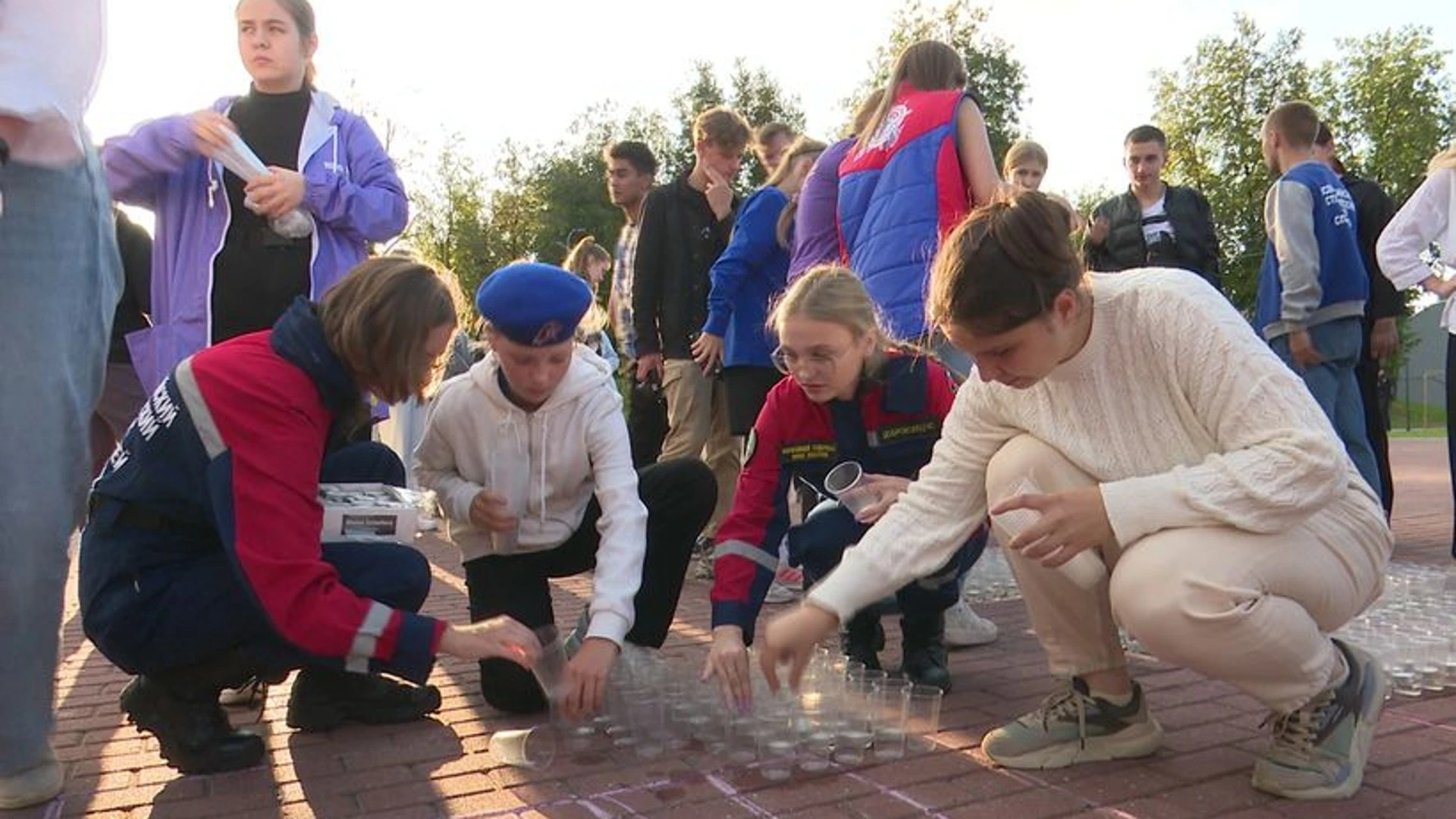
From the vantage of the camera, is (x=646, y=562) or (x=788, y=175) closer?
(x=646, y=562)

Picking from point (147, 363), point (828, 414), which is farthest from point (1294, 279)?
point (147, 363)

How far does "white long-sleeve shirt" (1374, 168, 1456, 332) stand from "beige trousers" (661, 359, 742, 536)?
10.3 ft

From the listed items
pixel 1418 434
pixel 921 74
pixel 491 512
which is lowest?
pixel 1418 434

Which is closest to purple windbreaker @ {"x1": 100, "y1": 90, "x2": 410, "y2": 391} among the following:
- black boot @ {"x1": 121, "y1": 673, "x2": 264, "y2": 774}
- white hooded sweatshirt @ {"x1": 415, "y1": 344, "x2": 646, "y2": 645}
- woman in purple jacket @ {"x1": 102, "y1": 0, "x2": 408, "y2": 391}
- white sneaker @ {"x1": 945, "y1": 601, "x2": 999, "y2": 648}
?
woman in purple jacket @ {"x1": 102, "y1": 0, "x2": 408, "y2": 391}

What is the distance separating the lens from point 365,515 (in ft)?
9.21

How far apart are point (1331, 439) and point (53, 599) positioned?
2.48m

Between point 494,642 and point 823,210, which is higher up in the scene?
point 823,210

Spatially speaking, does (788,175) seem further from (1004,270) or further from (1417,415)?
(1417,415)

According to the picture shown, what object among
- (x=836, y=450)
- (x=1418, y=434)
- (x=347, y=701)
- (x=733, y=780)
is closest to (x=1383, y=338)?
(x=836, y=450)

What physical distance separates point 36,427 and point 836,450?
1.93 meters

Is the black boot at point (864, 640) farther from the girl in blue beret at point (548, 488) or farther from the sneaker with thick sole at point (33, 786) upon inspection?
the sneaker with thick sole at point (33, 786)

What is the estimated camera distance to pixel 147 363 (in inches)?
137

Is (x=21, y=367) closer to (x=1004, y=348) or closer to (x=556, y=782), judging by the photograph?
(x=556, y=782)

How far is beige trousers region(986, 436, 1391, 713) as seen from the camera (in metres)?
2.24
